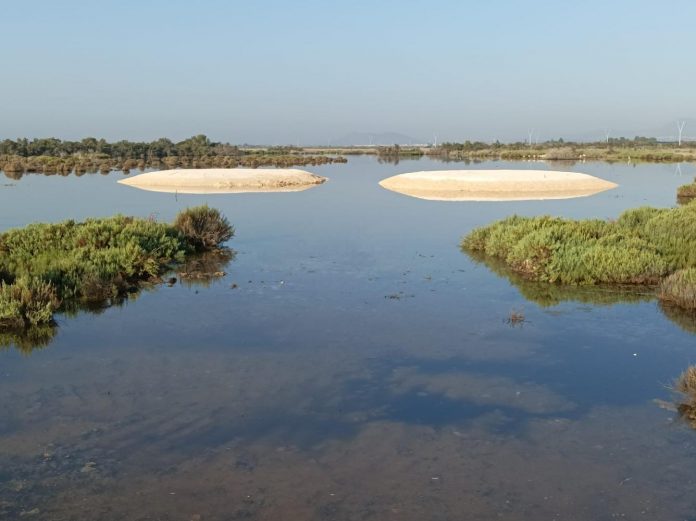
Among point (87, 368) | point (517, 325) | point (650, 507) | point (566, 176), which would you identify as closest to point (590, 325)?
point (517, 325)

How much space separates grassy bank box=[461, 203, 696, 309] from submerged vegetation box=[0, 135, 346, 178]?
57.9 m

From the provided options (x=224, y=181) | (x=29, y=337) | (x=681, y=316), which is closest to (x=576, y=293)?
(x=681, y=316)

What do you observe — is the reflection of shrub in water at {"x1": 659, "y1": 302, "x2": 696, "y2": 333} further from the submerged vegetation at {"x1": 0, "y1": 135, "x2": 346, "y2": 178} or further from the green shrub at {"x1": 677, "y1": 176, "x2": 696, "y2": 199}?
the submerged vegetation at {"x1": 0, "y1": 135, "x2": 346, "y2": 178}

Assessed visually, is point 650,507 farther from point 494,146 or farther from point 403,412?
point 494,146

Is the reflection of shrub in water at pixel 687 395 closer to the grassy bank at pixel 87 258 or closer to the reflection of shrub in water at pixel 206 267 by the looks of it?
the grassy bank at pixel 87 258

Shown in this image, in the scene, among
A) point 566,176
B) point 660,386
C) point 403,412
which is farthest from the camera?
point 566,176

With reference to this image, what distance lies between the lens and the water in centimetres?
592

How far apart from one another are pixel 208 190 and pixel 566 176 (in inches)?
985

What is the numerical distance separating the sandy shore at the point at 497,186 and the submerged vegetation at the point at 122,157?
33.9 metres

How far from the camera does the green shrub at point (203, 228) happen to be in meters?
20.6

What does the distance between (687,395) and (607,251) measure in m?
7.91

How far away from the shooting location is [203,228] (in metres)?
21.1

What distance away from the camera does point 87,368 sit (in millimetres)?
9344

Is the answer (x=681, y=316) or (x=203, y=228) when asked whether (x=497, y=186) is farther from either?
(x=681, y=316)
